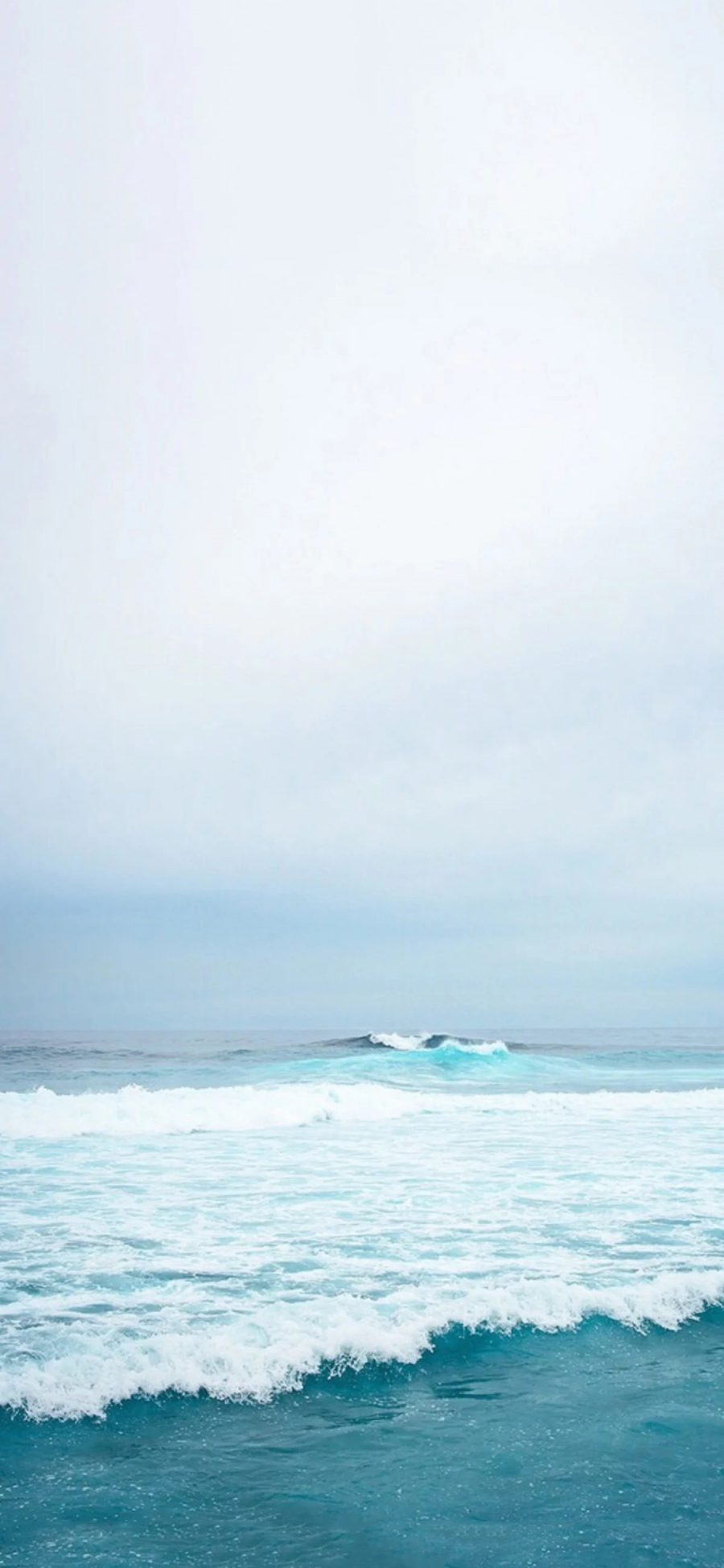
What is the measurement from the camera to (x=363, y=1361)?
6668 millimetres

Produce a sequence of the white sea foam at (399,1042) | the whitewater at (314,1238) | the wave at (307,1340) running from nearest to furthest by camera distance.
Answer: the wave at (307,1340)
the whitewater at (314,1238)
the white sea foam at (399,1042)

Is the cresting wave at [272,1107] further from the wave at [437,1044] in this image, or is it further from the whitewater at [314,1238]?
the wave at [437,1044]

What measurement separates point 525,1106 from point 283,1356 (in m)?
20.9

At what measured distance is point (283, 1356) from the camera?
6.60 meters

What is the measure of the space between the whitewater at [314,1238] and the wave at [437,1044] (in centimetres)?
2371

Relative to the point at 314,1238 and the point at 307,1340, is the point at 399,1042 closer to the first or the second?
the point at 314,1238

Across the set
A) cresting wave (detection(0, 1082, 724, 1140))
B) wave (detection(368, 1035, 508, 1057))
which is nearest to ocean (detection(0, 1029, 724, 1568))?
cresting wave (detection(0, 1082, 724, 1140))

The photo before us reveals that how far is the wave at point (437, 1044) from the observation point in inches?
1874

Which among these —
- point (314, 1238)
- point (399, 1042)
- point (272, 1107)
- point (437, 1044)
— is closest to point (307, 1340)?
point (314, 1238)

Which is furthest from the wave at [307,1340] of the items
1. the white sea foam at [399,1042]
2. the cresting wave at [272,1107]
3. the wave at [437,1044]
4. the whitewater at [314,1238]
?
the white sea foam at [399,1042]

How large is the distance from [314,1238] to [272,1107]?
13675 mm

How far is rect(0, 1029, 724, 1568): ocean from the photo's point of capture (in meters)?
4.60

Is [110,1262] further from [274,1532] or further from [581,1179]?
[581,1179]

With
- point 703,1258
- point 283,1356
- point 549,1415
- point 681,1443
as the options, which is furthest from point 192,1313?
point 703,1258
